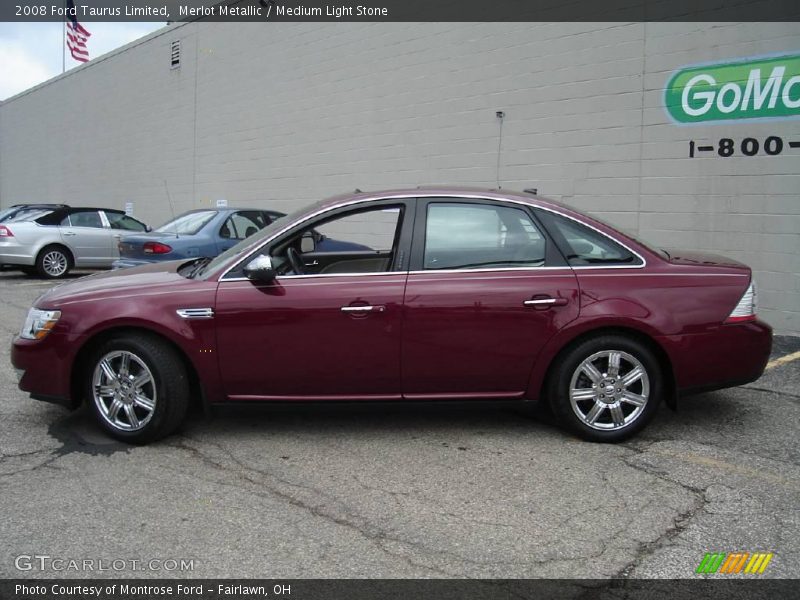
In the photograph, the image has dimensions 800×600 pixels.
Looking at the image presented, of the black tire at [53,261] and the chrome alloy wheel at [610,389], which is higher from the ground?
the black tire at [53,261]

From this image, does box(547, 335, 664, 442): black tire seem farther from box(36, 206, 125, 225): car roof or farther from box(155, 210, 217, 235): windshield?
box(36, 206, 125, 225): car roof

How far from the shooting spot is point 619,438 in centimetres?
443

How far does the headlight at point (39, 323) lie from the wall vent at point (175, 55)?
15.7 metres

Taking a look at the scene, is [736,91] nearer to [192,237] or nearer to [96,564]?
[192,237]

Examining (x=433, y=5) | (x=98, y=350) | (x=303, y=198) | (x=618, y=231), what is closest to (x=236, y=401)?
(x=98, y=350)

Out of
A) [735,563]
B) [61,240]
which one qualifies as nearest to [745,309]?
[735,563]

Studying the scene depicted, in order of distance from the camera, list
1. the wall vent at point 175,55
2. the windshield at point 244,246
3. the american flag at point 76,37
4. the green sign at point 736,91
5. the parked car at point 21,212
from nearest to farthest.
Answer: the windshield at point 244,246 → the green sign at point 736,91 → the parked car at point 21,212 → the wall vent at point 175,55 → the american flag at point 76,37

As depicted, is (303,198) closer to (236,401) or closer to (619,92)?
(619,92)

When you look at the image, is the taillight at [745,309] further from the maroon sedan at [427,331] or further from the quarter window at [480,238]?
the quarter window at [480,238]

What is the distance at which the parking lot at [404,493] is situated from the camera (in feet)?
10.2

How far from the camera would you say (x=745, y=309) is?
443 centimetres

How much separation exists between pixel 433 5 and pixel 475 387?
8678 mm

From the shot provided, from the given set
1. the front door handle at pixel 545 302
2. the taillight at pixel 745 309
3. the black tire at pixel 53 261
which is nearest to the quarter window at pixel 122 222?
the black tire at pixel 53 261

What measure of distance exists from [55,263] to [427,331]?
39.7 ft
